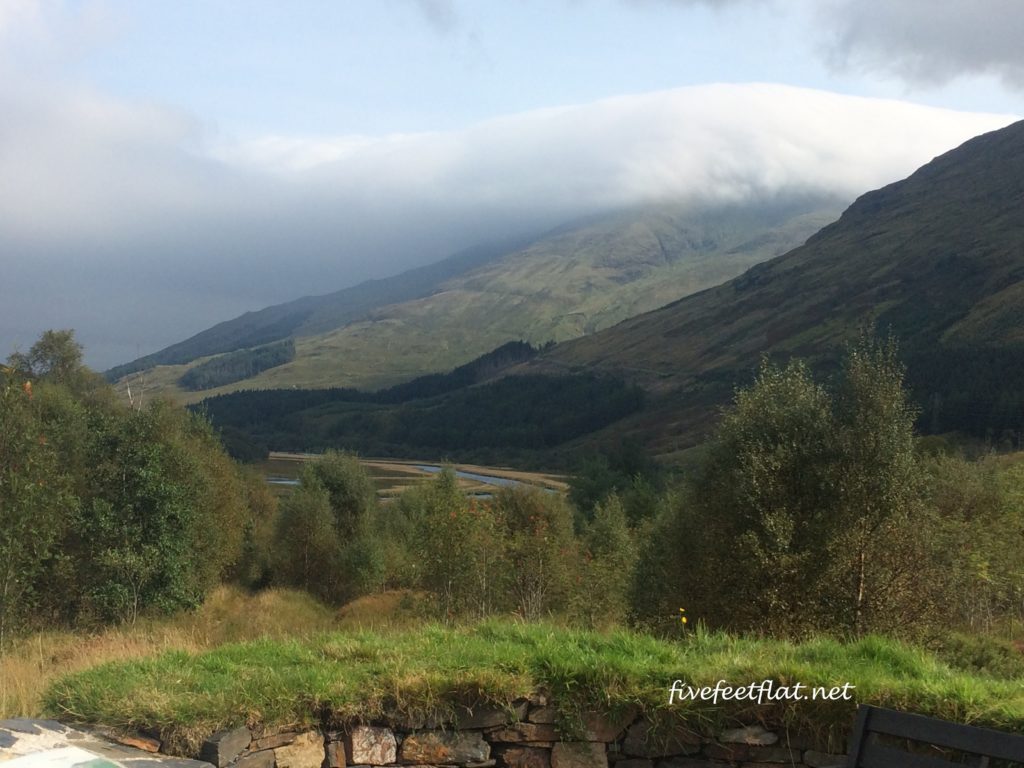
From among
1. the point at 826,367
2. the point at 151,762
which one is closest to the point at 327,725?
the point at 151,762

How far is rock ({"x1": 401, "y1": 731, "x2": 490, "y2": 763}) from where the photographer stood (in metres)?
9.72

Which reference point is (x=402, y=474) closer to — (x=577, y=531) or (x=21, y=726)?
(x=577, y=531)

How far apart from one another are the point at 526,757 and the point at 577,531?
205 ft

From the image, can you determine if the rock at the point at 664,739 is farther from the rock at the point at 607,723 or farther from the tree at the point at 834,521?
the tree at the point at 834,521

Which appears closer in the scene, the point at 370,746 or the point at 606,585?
the point at 370,746

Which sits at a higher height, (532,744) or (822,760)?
(532,744)

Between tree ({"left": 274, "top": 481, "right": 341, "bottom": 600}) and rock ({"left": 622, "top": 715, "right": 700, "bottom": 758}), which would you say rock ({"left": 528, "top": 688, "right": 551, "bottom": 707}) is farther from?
tree ({"left": 274, "top": 481, "right": 341, "bottom": 600})

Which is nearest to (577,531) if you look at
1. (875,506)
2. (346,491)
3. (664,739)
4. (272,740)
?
(346,491)

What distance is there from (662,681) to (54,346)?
2992 inches

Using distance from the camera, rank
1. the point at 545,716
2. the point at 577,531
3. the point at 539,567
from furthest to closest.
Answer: the point at 577,531
the point at 539,567
the point at 545,716

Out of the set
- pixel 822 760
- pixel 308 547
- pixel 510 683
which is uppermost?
pixel 510 683

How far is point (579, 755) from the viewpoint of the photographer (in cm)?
966

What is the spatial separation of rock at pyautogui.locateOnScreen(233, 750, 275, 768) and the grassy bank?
0.35 meters

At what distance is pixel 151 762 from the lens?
847 cm
